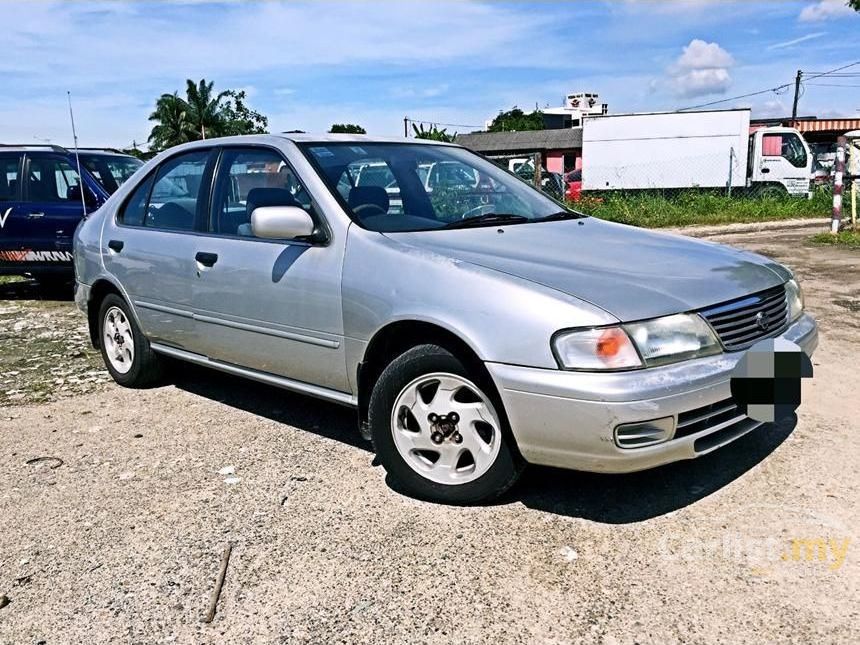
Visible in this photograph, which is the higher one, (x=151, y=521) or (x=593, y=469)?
(x=593, y=469)

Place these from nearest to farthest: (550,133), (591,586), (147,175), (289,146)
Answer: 1. (591,586)
2. (289,146)
3. (147,175)
4. (550,133)

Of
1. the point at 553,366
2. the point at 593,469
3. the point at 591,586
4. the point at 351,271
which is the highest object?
the point at 351,271

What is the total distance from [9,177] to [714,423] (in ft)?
27.3

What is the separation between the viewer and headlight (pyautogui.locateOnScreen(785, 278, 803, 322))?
11.3 ft

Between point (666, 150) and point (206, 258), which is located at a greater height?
point (666, 150)

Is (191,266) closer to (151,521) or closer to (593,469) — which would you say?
(151,521)

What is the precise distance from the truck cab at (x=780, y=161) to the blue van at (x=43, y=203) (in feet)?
55.9

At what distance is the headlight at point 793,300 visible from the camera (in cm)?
346

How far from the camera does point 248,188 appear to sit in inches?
159

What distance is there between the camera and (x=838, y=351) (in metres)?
5.27

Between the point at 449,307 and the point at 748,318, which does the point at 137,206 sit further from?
the point at 748,318

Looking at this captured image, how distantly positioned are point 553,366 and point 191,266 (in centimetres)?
231

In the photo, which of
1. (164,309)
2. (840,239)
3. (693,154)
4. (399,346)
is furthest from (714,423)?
(693,154)

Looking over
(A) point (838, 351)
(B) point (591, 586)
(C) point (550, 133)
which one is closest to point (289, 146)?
(B) point (591, 586)
